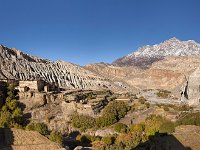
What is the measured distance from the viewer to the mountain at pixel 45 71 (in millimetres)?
65062

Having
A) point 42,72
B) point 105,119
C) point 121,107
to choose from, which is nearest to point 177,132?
point 105,119

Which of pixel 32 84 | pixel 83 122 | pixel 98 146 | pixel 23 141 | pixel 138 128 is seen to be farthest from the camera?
pixel 32 84

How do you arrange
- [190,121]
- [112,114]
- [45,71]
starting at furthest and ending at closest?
[45,71], [112,114], [190,121]

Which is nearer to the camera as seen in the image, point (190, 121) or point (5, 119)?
point (190, 121)

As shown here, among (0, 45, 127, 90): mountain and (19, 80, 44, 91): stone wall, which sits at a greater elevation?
(0, 45, 127, 90): mountain


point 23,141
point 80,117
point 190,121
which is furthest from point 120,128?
point 23,141

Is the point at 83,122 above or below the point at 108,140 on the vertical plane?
above

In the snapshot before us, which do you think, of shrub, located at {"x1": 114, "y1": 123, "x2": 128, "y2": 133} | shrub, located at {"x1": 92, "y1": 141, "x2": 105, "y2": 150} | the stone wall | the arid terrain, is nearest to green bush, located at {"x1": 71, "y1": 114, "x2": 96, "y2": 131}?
the arid terrain

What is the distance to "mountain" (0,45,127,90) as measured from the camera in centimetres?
6506

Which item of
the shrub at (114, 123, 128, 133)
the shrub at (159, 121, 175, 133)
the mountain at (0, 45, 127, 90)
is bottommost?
the shrub at (114, 123, 128, 133)

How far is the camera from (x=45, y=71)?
72750mm

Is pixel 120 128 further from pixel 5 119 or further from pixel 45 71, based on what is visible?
pixel 45 71

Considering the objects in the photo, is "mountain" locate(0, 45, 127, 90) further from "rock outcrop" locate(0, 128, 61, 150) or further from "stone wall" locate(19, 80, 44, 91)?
"rock outcrop" locate(0, 128, 61, 150)

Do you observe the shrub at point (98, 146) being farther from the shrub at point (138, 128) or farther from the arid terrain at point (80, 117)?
the shrub at point (138, 128)
